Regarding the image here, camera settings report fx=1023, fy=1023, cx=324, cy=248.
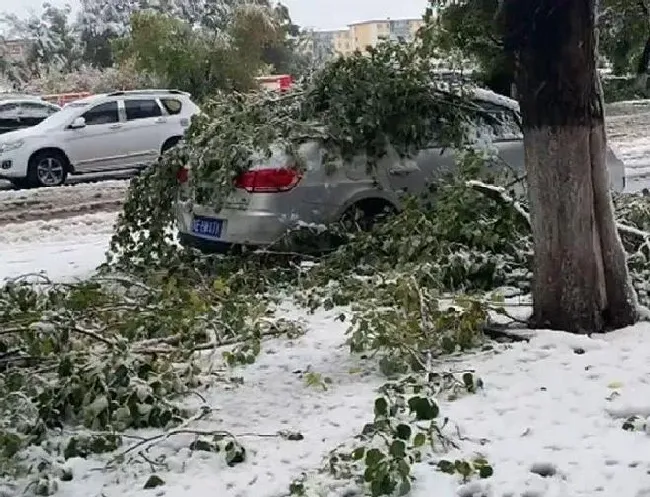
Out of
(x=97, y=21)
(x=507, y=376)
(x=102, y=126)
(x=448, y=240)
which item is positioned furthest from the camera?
(x=97, y=21)

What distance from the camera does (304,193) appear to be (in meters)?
8.36

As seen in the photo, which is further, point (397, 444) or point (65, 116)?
point (65, 116)

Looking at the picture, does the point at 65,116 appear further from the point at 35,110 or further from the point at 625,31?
the point at 625,31

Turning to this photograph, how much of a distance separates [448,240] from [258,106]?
97.6 inches

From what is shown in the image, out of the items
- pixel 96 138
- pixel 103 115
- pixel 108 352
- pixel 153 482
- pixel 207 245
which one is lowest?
pixel 153 482

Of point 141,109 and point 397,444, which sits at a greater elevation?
point 141,109

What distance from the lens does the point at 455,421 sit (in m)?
4.47

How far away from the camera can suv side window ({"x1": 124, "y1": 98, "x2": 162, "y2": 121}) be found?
780 inches

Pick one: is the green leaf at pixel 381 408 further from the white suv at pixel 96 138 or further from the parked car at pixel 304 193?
the white suv at pixel 96 138

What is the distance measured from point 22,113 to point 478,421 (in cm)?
2167

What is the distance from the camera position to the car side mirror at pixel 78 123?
62.1 feet

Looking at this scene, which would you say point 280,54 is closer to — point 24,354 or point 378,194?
point 378,194

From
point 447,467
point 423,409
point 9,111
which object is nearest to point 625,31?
point 9,111

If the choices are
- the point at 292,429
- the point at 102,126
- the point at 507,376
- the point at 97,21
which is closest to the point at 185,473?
the point at 292,429
